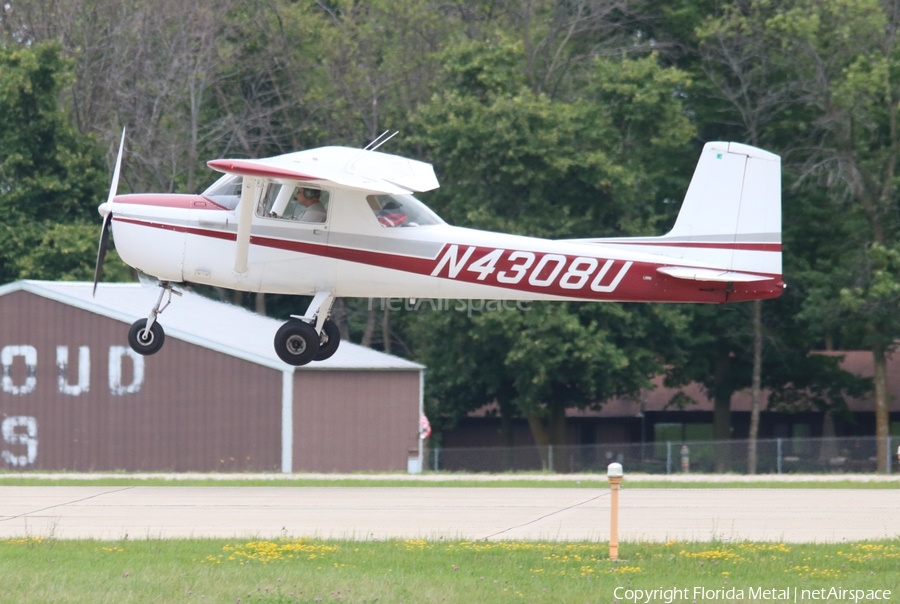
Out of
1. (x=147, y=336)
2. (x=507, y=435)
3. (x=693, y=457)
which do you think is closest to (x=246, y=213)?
(x=147, y=336)

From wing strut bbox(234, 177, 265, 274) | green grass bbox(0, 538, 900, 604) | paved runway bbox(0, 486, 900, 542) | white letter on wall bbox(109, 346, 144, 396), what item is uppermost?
wing strut bbox(234, 177, 265, 274)

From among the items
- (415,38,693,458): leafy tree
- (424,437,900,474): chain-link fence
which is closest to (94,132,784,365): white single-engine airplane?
(424,437,900,474): chain-link fence

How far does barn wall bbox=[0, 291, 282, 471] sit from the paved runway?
21.7 ft

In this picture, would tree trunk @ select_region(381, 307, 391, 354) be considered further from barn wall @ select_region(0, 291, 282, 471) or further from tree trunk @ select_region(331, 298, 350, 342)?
barn wall @ select_region(0, 291, 282, 471)

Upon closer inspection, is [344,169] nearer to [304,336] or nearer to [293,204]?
[293,204]

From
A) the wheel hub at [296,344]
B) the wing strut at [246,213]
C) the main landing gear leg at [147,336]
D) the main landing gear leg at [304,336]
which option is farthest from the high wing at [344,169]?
the main landing gear leg at [147,336]

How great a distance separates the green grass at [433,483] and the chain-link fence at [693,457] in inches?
347

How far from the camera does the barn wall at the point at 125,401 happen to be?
91.4 feet

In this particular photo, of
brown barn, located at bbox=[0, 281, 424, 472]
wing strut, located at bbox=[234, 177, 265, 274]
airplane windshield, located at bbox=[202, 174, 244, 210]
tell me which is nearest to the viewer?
wing strut, located at bbox=[234, 177, 265, 274]

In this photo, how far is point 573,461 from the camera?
38562mm

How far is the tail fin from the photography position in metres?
16.3

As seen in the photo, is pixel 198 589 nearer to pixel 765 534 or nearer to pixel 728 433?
pixel 765 534

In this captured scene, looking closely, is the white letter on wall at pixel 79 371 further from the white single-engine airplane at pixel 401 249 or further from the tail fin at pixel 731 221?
the tail fin at pixel 731 221

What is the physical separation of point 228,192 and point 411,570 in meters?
6.53
